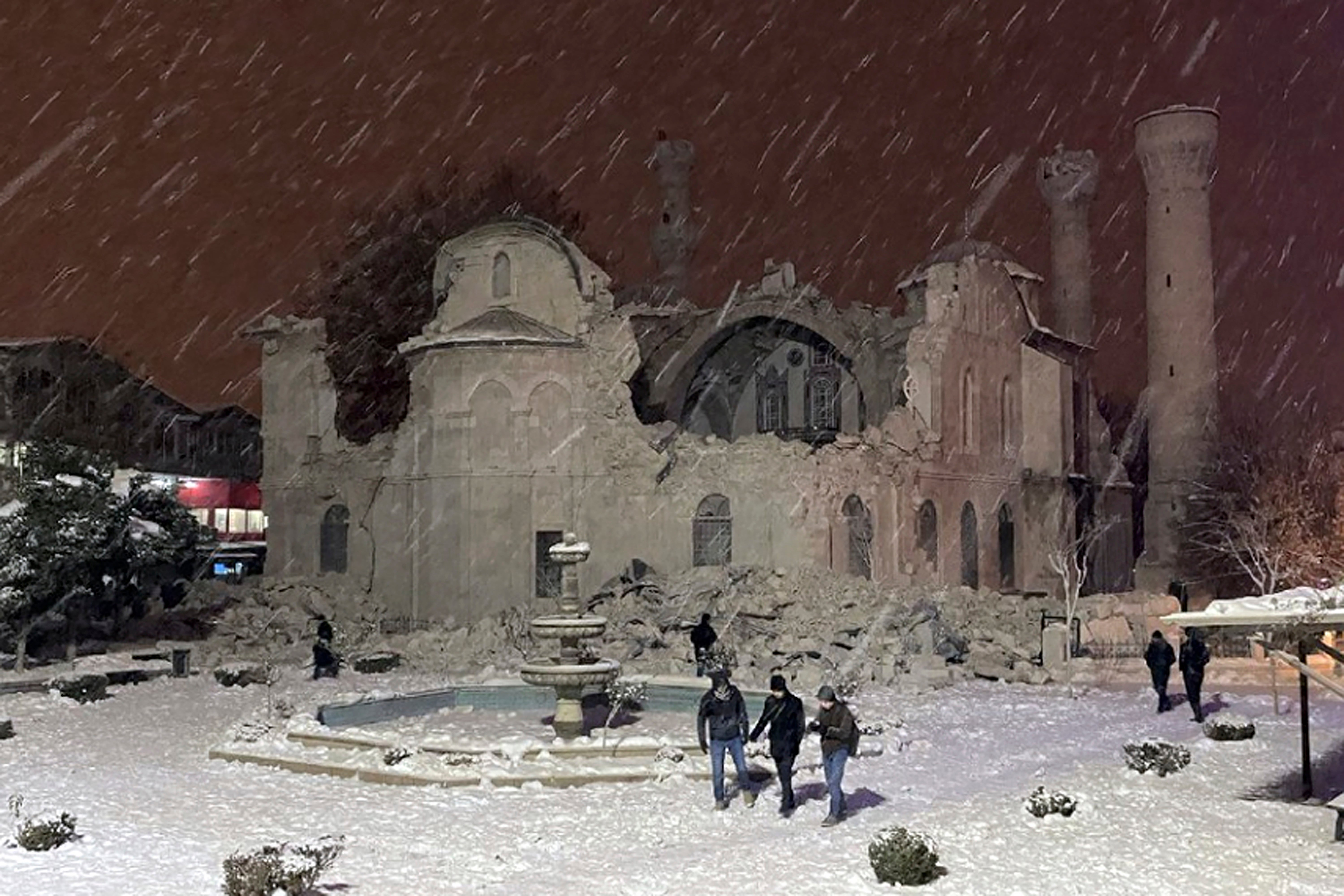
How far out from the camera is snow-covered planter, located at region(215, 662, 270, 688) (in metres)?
28.4

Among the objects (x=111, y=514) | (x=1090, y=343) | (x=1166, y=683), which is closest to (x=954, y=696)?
(x=1166, y=683)

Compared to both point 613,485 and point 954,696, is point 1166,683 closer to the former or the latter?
point 954,696

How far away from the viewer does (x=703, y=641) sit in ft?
93.2

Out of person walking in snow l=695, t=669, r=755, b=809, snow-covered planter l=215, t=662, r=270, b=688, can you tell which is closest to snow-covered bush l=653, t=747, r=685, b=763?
person walking in snow l=695, t=669, r=755, b=809

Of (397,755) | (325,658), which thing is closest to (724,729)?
(397,755)

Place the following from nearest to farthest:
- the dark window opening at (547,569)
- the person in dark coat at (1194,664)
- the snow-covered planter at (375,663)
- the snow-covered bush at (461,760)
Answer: the snow-covered bush at (461,760)
the person in dark coat at (1194,664)
the snow-covered planter at (375,663)
the dark window opening at (547,569)

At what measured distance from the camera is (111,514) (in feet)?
112

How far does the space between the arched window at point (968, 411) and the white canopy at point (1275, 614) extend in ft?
94.8

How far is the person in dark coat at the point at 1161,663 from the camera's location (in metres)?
23.0

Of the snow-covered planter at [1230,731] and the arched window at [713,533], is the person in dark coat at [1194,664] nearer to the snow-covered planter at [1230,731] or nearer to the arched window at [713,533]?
the snow-covered planter at [1230,731]

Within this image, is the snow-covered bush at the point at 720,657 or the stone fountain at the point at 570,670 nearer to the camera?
the stone fountain at the point at 570,670

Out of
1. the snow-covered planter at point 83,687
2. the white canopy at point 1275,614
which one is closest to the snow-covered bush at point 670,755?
the white canopy at point 1275,614

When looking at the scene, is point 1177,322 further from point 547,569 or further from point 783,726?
point 783,726

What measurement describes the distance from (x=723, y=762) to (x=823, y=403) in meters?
34.1
